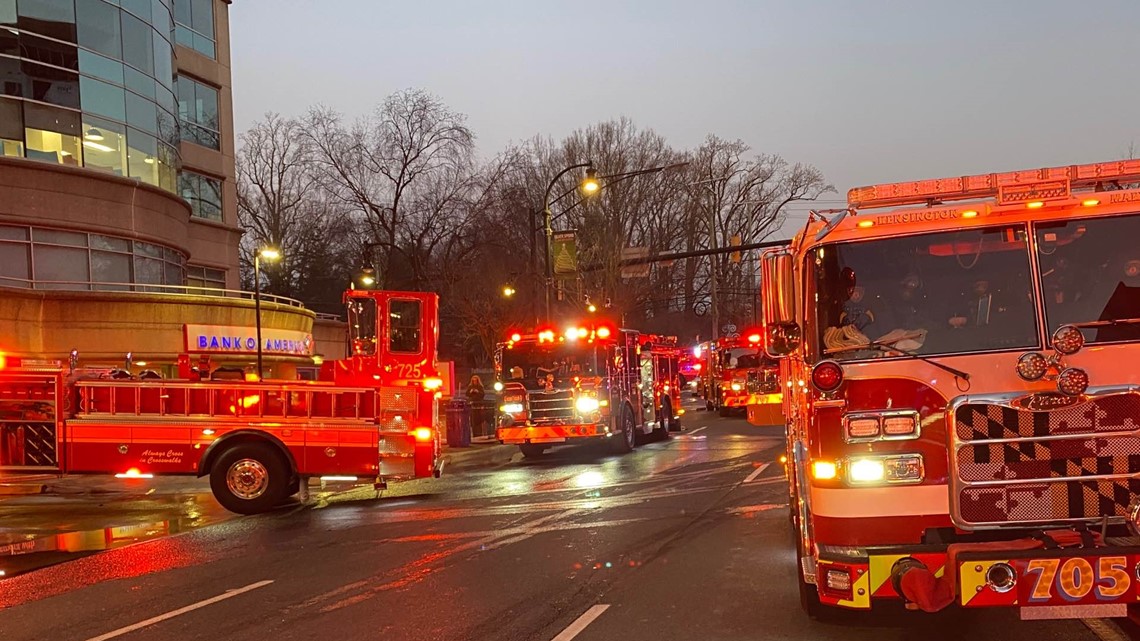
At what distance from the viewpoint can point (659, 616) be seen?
266 inches

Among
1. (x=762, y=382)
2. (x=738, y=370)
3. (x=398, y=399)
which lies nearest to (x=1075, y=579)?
(x=398, y=399)

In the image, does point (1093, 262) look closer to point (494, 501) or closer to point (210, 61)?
point (494, 501)

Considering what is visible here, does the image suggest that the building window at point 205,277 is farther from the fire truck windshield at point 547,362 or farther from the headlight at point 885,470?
the headlight at point 885,470

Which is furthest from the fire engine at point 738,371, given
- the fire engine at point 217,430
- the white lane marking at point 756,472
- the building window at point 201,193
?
the building window at point 201,193

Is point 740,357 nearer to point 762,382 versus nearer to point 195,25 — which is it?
point 762,382

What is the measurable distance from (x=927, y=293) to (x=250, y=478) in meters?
10.0

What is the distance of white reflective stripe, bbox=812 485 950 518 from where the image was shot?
5023mm

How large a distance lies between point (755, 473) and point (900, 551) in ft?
34.3

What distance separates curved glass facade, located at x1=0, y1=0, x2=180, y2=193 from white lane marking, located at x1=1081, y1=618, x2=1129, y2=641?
32.1 m

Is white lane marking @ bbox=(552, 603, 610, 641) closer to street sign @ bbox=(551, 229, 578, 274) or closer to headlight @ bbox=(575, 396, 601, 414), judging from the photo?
headlight @ bbox=(575, 396, 601, 414)

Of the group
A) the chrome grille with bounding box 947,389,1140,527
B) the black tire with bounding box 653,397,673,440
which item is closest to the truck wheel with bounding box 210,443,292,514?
the chrome grille with bounding box 947,389,1140,527

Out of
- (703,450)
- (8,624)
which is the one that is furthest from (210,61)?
(8,624)

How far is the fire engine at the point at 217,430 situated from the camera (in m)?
12.9

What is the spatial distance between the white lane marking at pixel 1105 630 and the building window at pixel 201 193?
38738 mm
